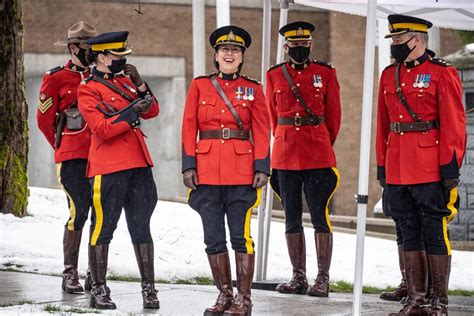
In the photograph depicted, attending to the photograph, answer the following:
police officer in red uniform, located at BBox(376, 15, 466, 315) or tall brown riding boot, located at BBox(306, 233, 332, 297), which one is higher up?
police officer in red uniform, located at BBox(376, 15, 466, 315)

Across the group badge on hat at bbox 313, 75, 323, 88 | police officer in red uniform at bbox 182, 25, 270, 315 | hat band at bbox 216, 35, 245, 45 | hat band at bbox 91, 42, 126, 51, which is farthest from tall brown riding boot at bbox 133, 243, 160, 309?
badge on hat at bbox 313, 75, 323, 88

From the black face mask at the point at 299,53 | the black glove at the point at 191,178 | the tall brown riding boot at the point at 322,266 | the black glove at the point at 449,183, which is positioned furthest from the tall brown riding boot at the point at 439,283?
the black face mask at the point at 299,53

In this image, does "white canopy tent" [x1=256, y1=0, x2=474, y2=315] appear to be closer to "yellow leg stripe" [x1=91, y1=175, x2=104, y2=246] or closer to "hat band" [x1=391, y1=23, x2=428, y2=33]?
"hat band" [x1=391, y1=23, x2=428, y2=33]

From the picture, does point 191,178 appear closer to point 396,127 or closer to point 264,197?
point 396,127

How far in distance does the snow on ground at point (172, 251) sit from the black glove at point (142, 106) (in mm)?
2665

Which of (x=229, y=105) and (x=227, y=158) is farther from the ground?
(x=229, y=105)

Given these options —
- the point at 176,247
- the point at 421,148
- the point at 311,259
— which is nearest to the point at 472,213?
the point at 311,259

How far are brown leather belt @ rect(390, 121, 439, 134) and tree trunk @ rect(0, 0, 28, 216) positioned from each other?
5976mm

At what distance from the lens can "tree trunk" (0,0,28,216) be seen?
543 inches

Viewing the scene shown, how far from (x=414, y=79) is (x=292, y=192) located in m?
1.86

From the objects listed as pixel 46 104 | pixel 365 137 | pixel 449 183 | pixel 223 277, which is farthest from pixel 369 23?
pixel 46 104

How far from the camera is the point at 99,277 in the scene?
902 centimetres

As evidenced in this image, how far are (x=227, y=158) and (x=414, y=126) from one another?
4.39 ft

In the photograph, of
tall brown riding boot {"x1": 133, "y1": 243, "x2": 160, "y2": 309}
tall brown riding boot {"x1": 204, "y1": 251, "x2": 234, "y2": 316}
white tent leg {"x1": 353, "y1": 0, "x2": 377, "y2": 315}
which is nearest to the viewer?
white tent leg {"x1": 353, "y1": 0, "x2": 377, "y2": 315}
